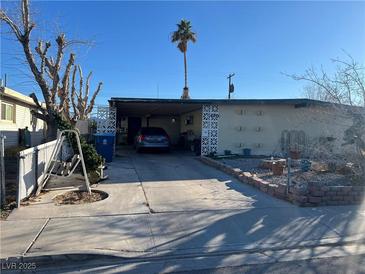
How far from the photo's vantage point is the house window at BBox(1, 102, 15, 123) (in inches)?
594

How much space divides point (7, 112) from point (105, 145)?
474 cm

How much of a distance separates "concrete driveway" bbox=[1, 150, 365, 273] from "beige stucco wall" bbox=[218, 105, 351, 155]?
27.6ft

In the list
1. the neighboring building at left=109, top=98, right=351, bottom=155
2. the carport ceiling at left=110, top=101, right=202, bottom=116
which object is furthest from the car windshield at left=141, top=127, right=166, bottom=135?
the neighboring building at left=109, top=98, right=351, bottom=155

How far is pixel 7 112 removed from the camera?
15.7 metres

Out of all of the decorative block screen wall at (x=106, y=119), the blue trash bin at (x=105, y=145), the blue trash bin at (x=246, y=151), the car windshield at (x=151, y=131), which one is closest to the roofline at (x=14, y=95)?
the decorative block screen wall at (x=106, y=119)

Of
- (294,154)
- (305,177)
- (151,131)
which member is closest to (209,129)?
(151,131)

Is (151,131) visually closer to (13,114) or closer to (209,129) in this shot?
(209,129)

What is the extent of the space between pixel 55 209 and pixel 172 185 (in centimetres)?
353

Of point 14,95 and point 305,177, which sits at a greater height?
point 14,95

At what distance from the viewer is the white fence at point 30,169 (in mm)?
6965

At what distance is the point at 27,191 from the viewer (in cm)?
747

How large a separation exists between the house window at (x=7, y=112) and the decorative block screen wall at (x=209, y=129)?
8.64m

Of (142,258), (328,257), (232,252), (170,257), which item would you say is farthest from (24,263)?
(328,257)

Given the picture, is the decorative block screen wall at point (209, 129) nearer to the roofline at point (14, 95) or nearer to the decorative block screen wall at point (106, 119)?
the decorative block screen wall at point (106, 119)
